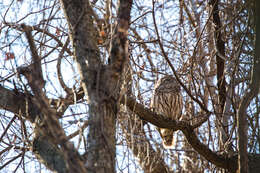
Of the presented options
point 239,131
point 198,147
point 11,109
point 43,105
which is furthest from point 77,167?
point 198,147

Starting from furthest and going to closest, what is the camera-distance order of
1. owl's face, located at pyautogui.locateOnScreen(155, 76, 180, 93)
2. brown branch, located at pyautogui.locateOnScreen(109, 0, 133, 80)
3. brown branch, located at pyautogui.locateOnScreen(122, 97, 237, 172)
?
owl's face, located at pyautogui.locateOnScreen(155, 76, 180, 93)
brown branch, located at pyautogui.locateOnScreen(122, 97, 237, 172)
brown branch, located at pyautogui.locateOnScreen(109, 0, 133, 80)

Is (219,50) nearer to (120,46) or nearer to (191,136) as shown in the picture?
(191,136)

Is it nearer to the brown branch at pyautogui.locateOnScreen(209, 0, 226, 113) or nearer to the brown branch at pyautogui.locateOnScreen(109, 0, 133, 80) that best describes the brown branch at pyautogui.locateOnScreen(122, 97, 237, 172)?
the brown branch at pyautogui.locateOnScreen(209, 0, 226, 113)

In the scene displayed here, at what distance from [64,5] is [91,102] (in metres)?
0.84

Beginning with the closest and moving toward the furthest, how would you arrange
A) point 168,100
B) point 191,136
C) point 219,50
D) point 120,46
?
point 120,46, point 191,136, point 219,50, point 168,100

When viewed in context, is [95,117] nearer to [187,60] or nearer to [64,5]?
[64,5]

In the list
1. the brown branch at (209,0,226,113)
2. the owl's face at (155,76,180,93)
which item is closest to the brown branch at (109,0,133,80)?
the brown branch at (209,0,226,113)

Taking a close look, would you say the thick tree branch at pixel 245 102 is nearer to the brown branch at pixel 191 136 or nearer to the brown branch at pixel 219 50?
the brown branch at pixel 191 136

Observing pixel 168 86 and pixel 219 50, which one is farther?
pixel 168 86

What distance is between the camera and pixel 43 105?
1.69m

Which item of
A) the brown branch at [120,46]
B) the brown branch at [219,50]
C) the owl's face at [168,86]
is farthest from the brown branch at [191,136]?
the owl's face at [168,86]

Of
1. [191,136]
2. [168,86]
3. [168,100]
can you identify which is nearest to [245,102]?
[191,136]

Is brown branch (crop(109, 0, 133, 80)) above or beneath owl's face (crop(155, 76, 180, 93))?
beneath

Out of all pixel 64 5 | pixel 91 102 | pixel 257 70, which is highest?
pixel 64 5
